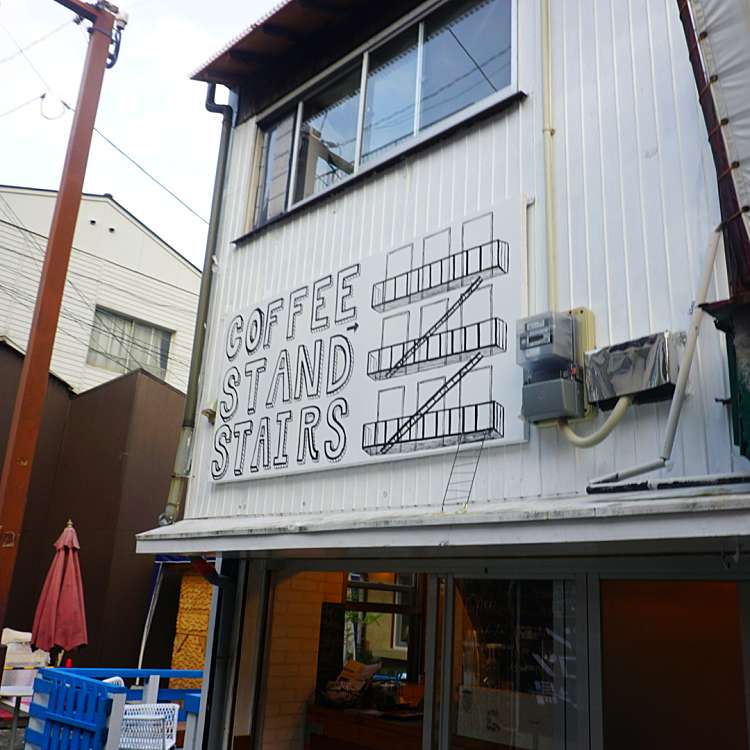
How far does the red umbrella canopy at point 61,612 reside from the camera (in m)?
9.03

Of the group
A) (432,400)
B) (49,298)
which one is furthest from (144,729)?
(432,400)

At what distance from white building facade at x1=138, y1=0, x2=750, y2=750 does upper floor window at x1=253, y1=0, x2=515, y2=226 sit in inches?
1.1

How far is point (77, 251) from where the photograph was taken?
58.2ft

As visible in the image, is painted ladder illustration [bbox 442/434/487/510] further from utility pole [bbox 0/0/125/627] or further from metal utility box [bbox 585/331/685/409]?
utility pole [bbox 0/0/125/627]

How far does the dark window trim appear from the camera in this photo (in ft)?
18.5

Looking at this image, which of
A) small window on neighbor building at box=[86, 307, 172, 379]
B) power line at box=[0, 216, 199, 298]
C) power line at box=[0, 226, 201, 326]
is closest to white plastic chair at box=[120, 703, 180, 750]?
small window on neighbor building at box=[86, 307, 172, 379]

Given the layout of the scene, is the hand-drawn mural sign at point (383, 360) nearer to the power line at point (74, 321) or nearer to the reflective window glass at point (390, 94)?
the reflective window glass at point (390, 94)

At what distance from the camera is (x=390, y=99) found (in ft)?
22.7

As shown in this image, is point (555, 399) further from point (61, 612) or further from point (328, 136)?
point (61, 612)

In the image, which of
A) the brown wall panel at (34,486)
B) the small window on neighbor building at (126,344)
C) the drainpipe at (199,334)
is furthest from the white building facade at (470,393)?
the small window on neighbor building at (126,344)

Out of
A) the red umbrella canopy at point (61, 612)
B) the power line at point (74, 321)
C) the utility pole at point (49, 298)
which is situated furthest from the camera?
the power line at point (74, 321)

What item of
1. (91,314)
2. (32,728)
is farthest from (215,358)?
(91,314)

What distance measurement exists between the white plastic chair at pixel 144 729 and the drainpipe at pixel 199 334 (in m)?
1.67

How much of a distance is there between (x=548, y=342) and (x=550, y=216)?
978mm
